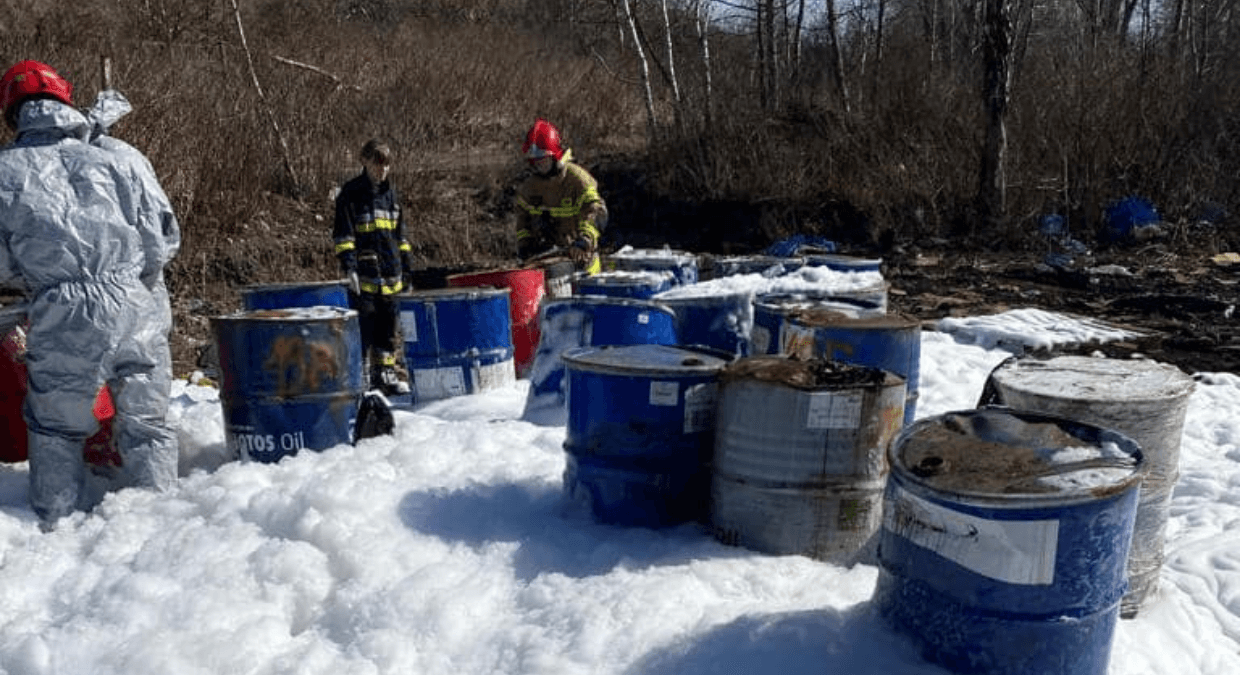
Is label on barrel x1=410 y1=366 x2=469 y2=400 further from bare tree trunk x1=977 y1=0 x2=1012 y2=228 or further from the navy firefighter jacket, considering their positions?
bare tree trunk x1=977 y1=0 x2=1012 y2=228

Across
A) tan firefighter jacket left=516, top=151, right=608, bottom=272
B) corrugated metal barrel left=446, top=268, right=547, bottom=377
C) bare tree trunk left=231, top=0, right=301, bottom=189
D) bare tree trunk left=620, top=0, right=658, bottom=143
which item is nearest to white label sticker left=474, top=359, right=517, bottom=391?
corrugated metal barrel left=446, top=268, right=547, bottom=377

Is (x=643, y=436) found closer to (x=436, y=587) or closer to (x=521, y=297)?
(x=436, y=587)

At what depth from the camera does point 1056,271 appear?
10.8 meters

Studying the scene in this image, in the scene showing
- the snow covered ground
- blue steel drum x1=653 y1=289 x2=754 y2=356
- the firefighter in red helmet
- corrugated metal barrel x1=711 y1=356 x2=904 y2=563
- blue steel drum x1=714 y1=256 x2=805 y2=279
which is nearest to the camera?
the snow covered ground

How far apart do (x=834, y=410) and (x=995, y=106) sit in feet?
34.1

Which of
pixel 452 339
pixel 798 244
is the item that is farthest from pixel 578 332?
pixel 798 244

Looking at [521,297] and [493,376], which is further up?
[521,297]

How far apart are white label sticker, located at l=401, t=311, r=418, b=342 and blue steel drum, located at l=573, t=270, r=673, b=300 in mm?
969

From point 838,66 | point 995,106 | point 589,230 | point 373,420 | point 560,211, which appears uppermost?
point 838,66

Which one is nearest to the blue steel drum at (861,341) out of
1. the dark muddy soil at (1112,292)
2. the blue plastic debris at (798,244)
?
the dark muddy soil at (1112,292)

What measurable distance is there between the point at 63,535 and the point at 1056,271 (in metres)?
9.92

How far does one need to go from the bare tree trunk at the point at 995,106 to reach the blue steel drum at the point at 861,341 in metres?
9.08

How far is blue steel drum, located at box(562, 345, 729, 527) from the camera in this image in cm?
336

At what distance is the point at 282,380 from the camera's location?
4.32 metres
